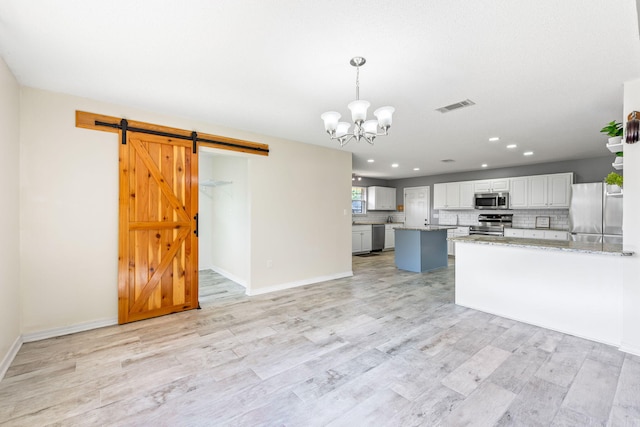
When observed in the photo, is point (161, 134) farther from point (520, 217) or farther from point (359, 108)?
point (520, 217)

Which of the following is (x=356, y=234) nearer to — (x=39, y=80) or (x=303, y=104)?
(x=303, y=104)

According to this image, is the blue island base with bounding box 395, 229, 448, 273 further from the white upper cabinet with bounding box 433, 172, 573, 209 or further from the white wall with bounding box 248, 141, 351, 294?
the white upper cabinet with bounding box 433, 172, 573, 209

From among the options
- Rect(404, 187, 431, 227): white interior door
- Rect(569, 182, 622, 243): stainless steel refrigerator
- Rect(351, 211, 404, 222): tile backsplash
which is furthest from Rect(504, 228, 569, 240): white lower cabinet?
Rect(351, 211, 404, 222): tile backsplash

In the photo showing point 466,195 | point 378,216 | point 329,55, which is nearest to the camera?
point 329,55

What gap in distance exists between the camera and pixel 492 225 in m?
7.32

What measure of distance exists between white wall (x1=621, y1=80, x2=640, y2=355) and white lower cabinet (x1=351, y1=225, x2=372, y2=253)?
575 centimetres

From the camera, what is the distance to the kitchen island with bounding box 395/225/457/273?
5.89 metres

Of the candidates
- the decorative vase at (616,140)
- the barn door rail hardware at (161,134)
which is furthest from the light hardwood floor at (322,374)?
Result: the barn door rail hardware at (161,134)

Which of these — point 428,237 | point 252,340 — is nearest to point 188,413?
point 252,340

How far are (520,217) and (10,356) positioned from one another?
30.3 ft

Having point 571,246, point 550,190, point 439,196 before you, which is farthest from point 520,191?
point 571,246

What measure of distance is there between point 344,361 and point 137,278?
261 centimetres

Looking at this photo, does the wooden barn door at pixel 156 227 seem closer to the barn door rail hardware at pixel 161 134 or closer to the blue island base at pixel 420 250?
the barn door rail hardware at pixel 161 134

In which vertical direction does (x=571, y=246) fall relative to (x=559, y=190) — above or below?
below
